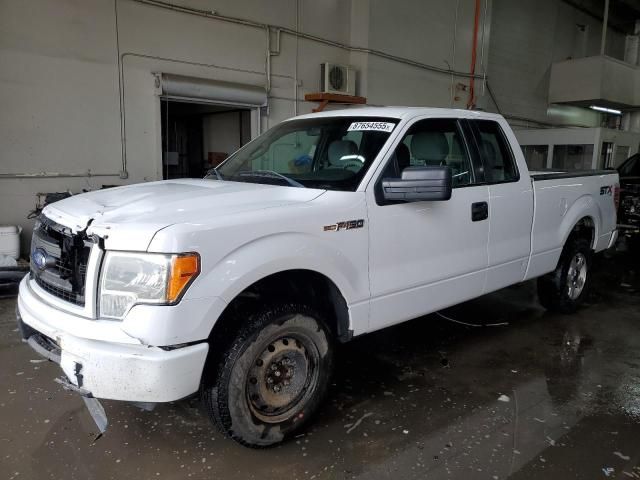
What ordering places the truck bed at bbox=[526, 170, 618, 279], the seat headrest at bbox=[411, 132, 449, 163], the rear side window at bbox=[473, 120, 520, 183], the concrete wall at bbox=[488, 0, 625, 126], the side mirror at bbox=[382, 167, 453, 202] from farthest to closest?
1. the concrete wall at bbox=[488, 0, 625, 126]
2. the truck bed at bbox=[526, 170, 618, 279]
3. the rear side window at bbox=[473, 120, 520, 183]
4. the seat headrest at bbox=[411, 132, 449, 163]
5. the side mirror at bbox=[382, 167, 453, 202]

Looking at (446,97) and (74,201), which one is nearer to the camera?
(74,201)

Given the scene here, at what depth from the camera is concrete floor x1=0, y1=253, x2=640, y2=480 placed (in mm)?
2676

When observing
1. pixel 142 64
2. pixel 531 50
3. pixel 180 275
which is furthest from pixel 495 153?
pixel 531 50

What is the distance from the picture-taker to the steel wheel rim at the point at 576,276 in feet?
17.1

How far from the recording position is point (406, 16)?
10586 mm

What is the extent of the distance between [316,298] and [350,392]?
2.90 ft

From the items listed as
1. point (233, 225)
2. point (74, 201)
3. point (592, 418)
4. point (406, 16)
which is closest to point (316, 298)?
point (233, 225)

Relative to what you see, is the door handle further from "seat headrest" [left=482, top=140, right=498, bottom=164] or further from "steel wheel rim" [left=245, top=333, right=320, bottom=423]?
"steel wheel rim" [left=245, top=333, right=320, bottom=423]

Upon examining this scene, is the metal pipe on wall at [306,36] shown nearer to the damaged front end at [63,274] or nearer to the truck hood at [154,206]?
the truck hood at [154,206]

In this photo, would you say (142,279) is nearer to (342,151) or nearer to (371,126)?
(342,151)

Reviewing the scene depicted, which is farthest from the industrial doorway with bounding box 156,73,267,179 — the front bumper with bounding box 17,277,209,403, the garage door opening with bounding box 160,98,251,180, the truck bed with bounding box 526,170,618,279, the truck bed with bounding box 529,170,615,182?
the front bumper with bounding box 17,277,209,403

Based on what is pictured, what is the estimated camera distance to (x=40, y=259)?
2846mm

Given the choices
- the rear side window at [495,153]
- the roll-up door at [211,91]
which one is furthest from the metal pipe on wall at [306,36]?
the rear side window at [495,153]

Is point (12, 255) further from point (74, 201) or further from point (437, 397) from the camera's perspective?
point (437, 397)
